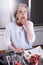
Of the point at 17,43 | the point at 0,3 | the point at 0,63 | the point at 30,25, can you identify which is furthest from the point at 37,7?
the point at 0,63

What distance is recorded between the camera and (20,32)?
202cm

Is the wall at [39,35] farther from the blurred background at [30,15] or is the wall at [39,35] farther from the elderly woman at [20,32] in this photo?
the elderly woman at [20,32]

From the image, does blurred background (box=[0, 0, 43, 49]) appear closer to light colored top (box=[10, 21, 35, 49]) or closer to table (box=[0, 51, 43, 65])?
light colored top (box=[10, 21, 35, 49])

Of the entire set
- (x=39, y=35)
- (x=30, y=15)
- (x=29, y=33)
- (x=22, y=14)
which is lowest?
(x=39, y=35)

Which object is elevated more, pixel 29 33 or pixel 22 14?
pixel 22 14

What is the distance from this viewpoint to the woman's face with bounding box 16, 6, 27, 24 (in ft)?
6.47

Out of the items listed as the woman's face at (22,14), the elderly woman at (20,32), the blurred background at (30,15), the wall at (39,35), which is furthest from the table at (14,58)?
the wall at (39,35)

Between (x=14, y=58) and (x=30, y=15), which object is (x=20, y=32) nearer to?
(x=14, y=58)

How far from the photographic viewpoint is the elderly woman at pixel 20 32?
1.99m

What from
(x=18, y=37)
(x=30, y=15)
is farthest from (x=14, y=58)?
(x=30, y=15)

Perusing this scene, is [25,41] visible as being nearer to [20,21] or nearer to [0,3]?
[20,21]

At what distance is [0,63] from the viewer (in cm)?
139

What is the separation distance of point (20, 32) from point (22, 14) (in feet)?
0.73

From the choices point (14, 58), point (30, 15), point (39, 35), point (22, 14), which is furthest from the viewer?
point (39, 35)
